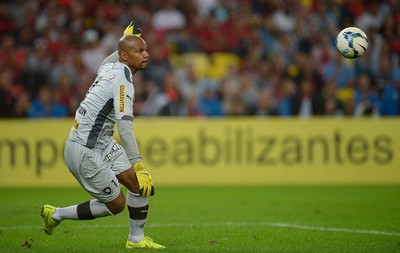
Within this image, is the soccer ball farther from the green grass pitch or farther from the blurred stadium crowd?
the blurred stadium crowd

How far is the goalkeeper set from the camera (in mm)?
6996

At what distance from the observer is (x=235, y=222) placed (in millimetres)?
9586

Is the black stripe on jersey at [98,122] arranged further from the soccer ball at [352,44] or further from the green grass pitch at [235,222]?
the soccer ball at [352,44]

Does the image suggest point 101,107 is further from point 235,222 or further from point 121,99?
point 235,222

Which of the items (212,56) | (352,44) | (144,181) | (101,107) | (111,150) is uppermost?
(352,44)

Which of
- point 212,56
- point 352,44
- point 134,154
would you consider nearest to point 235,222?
point 352,44

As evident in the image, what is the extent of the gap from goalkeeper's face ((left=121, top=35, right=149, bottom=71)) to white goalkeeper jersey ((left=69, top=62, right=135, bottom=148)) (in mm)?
115

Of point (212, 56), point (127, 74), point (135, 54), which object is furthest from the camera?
point (212, 56)

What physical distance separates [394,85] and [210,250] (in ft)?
29.8

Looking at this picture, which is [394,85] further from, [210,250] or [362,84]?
[210,250]

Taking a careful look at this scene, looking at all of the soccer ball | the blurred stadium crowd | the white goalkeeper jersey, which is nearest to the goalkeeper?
the white goalkeeper jersey

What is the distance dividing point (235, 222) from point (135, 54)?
3.11m

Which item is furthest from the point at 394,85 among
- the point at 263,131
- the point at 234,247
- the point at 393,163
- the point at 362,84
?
the point at 234,247

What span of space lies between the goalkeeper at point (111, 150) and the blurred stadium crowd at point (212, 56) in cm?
801
